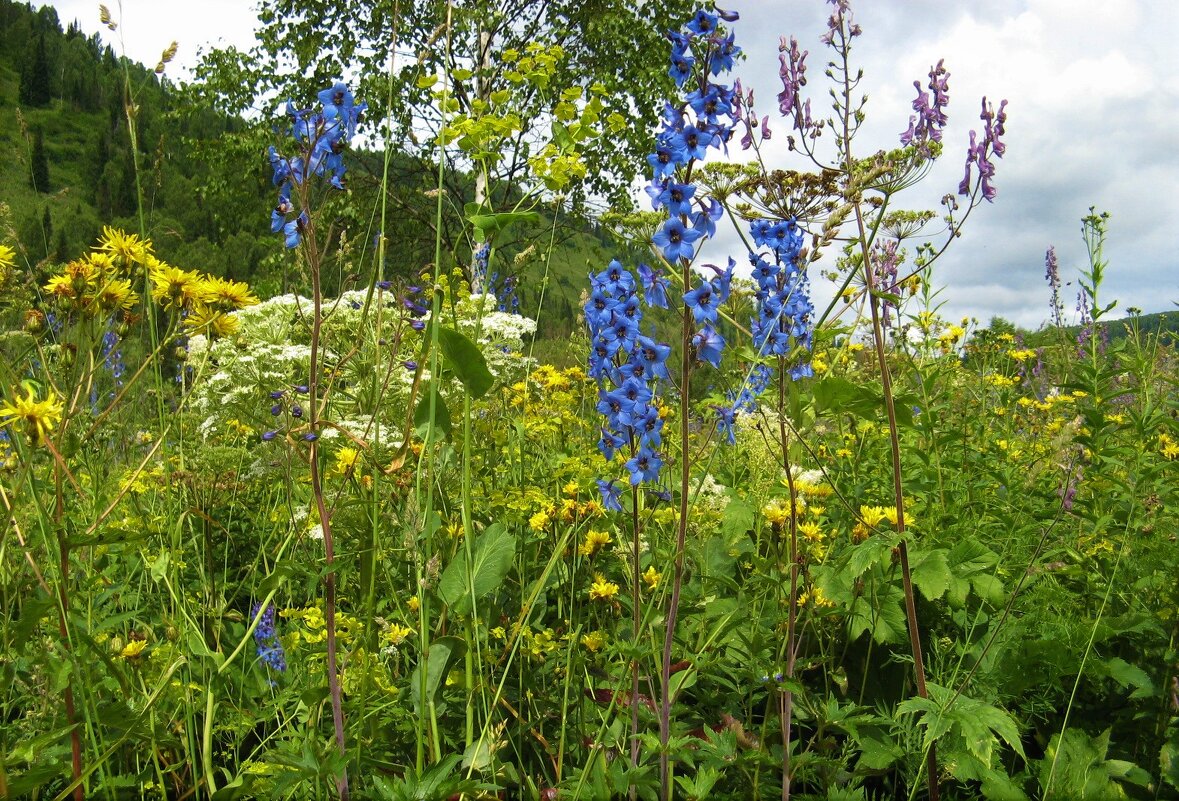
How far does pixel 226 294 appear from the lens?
1.96 meters

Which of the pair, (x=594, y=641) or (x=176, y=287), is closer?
(x=176, y=287)

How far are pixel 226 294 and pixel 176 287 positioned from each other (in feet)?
0.39

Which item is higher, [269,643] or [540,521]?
[540,521]

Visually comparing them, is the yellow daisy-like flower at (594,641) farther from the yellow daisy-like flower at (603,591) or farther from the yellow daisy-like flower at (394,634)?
the yellow daisy-like flower at (394,634)

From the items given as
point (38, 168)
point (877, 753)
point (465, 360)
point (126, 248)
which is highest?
point (38, 168)

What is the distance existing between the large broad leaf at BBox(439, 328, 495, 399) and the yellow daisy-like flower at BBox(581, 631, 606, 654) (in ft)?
2.85

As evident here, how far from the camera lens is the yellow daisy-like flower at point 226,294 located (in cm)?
191

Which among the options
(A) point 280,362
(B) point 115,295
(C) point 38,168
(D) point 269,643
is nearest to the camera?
(B) point 115,295

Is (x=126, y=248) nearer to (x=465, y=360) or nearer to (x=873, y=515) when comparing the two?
(x=465, y=360)

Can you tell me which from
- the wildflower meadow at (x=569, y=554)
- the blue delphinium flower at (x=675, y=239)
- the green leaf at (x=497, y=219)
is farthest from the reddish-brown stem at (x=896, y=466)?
the green leaf at (x=497, y=219)

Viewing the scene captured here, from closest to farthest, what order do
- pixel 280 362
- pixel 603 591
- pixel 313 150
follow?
pixel 313 150 < pixel 603 591 < pixel 280 362

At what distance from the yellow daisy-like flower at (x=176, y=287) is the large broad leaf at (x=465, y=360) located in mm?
682

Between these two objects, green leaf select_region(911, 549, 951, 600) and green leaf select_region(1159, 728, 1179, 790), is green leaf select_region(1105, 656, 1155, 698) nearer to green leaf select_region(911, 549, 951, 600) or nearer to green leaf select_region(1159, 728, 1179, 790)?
green leaf select_region(1159, 728, 1179, 790)

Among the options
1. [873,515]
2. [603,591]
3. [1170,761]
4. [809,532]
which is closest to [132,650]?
[603,591]
